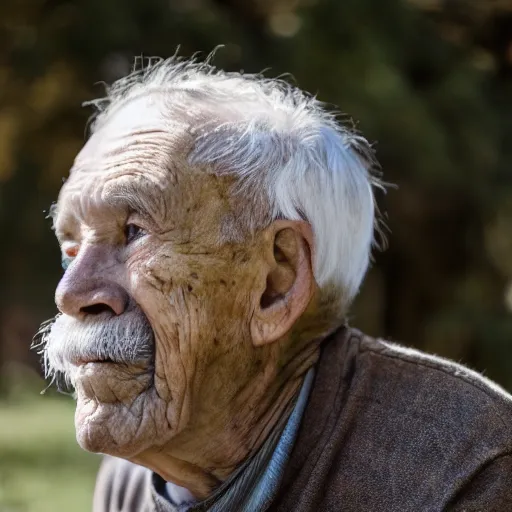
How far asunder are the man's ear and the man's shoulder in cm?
28

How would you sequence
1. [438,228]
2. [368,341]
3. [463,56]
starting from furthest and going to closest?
[438,228]
[463,56]
[368,341]

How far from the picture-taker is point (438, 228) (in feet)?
21.9

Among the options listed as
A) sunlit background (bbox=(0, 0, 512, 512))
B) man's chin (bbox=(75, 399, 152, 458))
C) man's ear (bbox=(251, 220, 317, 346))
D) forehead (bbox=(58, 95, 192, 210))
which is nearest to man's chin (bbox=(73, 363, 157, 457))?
man's chin (bbox=(75, 399, 152, 458))

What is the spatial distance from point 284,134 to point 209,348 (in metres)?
0.60

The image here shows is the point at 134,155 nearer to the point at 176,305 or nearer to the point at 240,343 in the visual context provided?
the point at 176,305

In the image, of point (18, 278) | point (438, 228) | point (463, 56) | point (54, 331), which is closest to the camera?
point (54, 331)

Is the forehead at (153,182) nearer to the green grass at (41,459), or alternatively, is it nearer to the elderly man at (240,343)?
the elderly man at (240,343)

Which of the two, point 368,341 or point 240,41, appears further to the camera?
point 240,41

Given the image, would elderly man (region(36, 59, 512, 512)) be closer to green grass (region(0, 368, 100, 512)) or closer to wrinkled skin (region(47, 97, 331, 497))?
wrinkled skin (region(47, 97, 331, 497))

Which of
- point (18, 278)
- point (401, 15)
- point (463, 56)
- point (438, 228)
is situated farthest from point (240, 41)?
point (18, 278)

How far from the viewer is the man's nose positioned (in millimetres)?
2148

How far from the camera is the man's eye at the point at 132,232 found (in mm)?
2205

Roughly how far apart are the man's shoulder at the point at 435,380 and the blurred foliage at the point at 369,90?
2.85 meters

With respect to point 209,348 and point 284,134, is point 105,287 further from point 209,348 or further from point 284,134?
point 284,134
